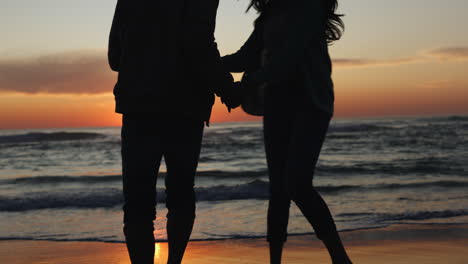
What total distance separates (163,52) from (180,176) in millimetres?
599

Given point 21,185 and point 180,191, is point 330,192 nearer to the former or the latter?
point 21,185

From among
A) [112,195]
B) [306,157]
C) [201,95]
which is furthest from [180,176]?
[112,195]

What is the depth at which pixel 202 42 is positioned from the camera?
2494mm

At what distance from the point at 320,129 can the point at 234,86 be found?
18.4 inches

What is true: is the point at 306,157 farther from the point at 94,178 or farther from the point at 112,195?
the point at 94,178

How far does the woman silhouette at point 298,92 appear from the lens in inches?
107

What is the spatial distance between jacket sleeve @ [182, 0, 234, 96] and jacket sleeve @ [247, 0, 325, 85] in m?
0.27

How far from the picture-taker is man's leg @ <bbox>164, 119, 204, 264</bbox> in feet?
8.62

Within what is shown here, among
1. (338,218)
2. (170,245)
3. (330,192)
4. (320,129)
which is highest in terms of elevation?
(320,129)

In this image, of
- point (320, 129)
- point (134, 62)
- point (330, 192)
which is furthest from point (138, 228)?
point (330, 192)

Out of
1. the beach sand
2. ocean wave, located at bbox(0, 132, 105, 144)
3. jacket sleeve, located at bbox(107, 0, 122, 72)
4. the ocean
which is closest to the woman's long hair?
jacket sleeve, located at bbox(107, 0, 122, 72)

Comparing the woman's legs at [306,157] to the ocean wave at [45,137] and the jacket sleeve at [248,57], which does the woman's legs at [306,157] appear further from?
the ocean wave at [45,137]

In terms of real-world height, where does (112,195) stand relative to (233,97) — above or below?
below

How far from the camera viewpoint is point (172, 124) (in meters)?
2.59
